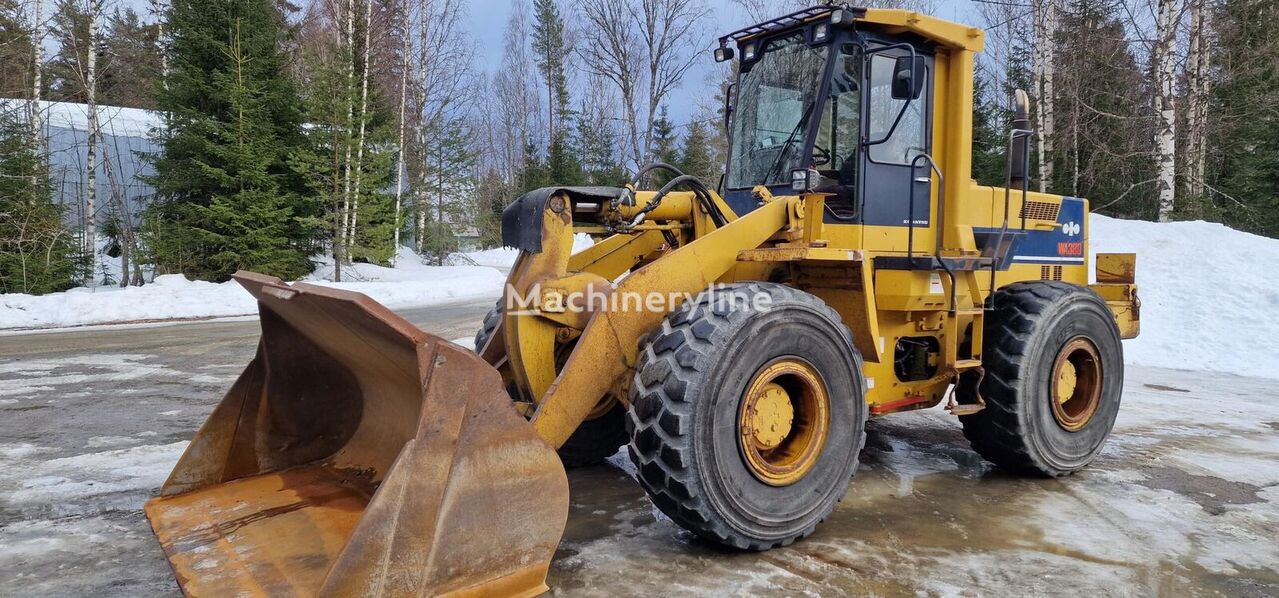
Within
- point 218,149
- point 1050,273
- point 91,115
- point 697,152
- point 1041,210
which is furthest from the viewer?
point 697,152

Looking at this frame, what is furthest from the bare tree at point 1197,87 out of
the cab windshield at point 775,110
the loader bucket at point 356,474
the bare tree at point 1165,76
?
the loader bucket at point 356,474

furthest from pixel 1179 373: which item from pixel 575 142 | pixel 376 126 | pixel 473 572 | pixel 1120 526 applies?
pixel 575 142

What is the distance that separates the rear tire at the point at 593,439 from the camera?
486 cm

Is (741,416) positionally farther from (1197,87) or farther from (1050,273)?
(1197,87)

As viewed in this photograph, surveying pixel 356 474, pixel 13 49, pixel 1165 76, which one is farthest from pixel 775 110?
pixel 13 49

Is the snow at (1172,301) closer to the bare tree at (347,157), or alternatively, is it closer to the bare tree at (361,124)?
the bare tree at (347,157)

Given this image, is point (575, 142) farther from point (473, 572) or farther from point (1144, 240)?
point (473, 572)

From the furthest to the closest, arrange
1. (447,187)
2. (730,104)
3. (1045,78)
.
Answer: (447,187), (1045,78), (730,104)

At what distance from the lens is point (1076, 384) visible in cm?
537

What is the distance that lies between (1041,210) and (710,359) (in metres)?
3.49

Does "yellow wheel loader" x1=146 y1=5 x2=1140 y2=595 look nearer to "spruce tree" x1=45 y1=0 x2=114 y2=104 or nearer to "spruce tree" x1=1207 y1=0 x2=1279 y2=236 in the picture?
"spruce tree" x1=1207 y1=0 x2=1279 y2=236

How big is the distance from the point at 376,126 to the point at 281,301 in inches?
796

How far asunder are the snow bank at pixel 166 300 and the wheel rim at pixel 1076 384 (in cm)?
1364

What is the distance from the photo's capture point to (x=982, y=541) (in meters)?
3.81
